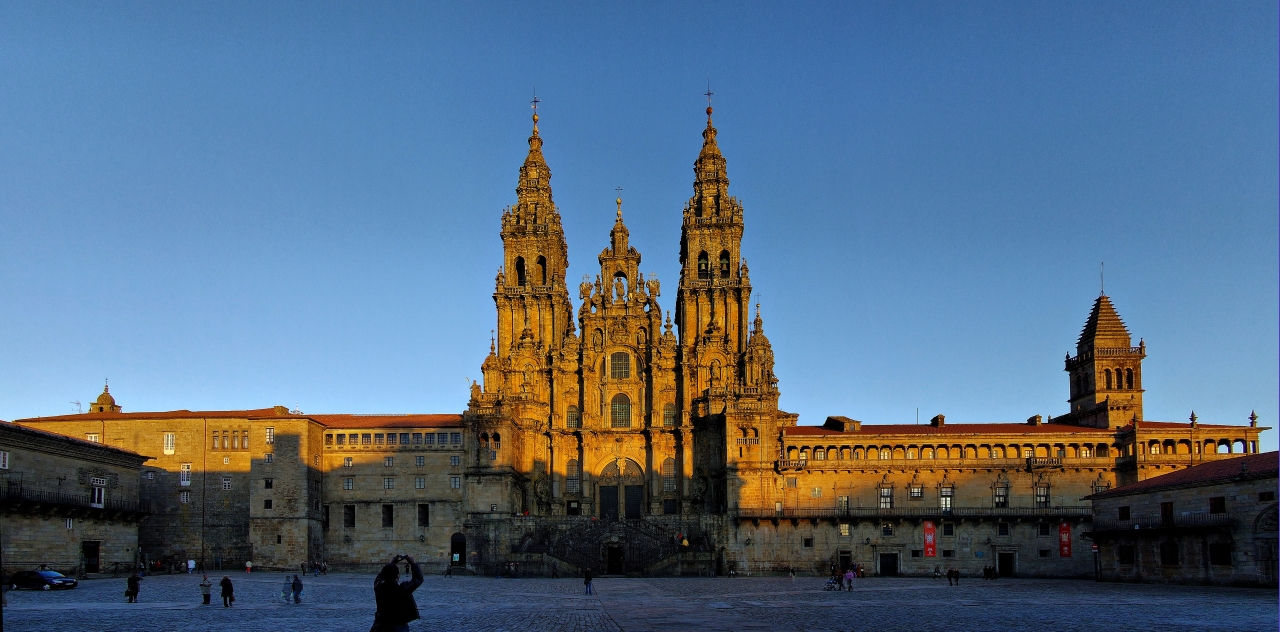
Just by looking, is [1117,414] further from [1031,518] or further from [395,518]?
[395,518]

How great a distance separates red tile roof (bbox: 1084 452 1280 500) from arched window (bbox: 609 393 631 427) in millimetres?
41841

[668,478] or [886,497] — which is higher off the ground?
[668,478]

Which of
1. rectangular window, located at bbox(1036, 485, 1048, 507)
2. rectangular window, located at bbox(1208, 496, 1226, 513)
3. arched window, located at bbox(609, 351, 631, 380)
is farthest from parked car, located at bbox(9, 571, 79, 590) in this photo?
rectangular window, located at bbox(1036, 485, 1048, 507)

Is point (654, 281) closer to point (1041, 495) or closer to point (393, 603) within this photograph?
point (1041, 495)

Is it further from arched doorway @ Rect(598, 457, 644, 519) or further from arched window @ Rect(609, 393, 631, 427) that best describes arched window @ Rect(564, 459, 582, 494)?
arched window @ Rect(609, 393, 631, 427)

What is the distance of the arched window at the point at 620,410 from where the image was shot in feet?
318

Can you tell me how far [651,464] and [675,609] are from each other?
177 ft

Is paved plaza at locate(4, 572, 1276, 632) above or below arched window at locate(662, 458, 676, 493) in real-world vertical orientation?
below

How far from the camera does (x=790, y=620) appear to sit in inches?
1379

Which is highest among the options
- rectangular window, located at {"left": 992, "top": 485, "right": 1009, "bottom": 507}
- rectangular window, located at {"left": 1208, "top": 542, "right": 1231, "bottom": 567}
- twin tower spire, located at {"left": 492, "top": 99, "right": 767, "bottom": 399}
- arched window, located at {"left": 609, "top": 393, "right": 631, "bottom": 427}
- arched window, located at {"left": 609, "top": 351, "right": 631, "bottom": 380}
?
twin tower spire, located at {"left": 492, "top": 99, "right": 767, "bottom": 399}

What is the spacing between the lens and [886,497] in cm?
8544

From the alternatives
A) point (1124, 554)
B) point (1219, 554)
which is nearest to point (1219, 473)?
point (1219, 554)

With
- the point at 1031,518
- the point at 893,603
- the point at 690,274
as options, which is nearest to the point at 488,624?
the point at 893,603

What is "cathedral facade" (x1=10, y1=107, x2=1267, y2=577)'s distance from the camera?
8300 cm
